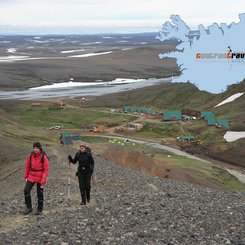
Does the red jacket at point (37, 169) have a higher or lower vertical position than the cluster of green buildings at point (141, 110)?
higher

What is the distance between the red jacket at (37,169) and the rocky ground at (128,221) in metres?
1.03

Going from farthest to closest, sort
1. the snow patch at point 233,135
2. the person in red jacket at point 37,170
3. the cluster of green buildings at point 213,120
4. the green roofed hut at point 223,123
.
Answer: the cluster of green buildings at point 213,120 → the green roofed hut at point 223,123 → the snow patch at point 233,135 → the person in red jacket at point 37,170

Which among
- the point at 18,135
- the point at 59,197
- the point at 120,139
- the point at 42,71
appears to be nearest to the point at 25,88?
the point at 42,71

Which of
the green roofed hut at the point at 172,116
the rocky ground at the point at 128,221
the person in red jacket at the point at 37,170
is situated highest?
the person in red jacket at the point at 37,170

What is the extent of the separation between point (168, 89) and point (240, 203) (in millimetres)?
86541

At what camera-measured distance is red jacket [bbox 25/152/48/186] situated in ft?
44.0

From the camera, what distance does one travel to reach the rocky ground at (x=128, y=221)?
11492 mm

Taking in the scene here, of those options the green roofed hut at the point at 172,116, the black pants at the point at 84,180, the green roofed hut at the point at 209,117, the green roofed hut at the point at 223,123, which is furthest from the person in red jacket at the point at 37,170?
the green roofed hut at the point at 172,116

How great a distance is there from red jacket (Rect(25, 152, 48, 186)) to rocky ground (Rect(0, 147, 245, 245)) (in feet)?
3.39

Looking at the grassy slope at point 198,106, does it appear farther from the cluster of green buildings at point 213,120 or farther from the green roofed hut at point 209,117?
the green roofed hut at point 209,117

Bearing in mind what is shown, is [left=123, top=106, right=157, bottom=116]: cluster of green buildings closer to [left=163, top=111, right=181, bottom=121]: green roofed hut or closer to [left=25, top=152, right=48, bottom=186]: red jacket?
[left=163, top=111, right=181, bottom=121]: green roofed hut

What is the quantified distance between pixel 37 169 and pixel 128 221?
286 cm

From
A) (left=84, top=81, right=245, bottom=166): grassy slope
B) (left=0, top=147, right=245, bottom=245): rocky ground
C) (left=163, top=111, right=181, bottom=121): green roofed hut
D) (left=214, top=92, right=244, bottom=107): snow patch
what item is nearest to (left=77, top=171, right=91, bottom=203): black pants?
(left=0, top=147, right=245, bottom=245): rocky ground

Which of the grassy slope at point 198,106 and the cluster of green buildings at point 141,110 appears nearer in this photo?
the grassy slope at point 198,106
